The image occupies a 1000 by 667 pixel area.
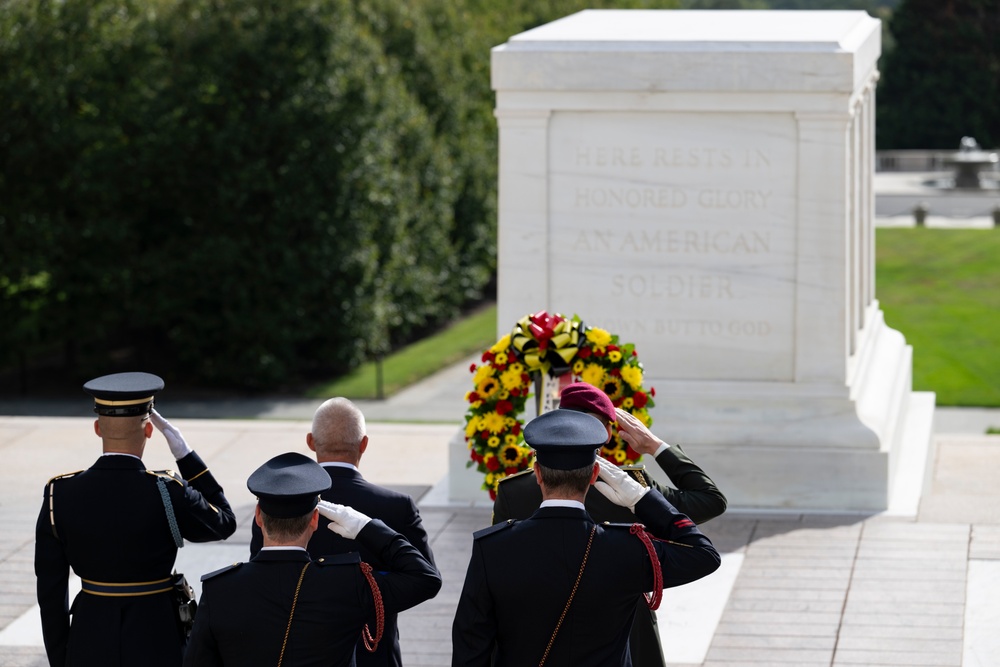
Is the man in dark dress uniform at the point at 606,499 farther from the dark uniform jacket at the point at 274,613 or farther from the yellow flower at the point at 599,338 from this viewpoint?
the yellow flower at the point at 599,338

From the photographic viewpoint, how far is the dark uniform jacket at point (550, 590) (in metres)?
4.27

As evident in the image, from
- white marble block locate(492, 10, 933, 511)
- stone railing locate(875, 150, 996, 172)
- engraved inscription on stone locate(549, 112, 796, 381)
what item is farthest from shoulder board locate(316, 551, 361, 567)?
stone railing locate(875, 150, 996, 172)

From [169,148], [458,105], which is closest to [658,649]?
[169,148]

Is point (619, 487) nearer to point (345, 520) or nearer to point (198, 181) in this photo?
point (345, 520)

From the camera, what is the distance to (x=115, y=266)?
20.0 metres

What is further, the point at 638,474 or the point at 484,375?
the point at 484,375

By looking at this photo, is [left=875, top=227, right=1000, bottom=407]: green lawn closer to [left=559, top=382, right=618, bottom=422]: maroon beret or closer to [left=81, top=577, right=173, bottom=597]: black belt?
[left=559, top=382, right=618, bottom=422]: maroon beret

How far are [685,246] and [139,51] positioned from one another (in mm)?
12520

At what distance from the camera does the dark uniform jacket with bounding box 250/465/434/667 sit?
4.98 m

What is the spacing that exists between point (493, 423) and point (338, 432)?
311cm

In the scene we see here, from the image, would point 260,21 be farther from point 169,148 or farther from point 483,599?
point 483,599

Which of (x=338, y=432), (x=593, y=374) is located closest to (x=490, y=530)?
(x=338, y=432)

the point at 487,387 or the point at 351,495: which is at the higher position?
the point at 351,495

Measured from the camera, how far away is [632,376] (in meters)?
7.75
